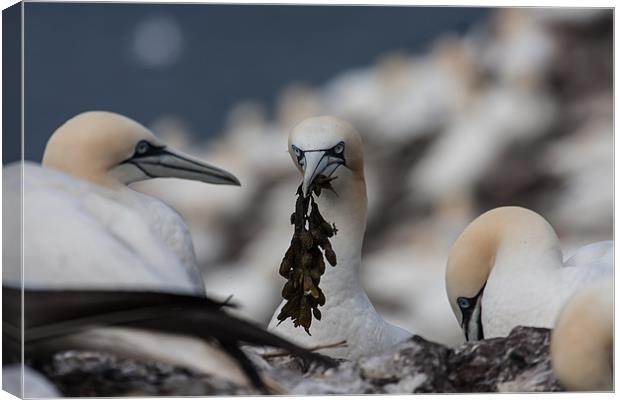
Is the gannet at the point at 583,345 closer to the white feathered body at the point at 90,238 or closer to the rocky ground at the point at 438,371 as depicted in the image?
the rocky ground at the point at 438,371

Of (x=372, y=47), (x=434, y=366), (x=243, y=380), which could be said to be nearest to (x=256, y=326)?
(x=243, y=380)

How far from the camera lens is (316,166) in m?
9.58

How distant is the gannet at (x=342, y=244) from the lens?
9680mm

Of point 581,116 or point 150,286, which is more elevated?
point 581,116

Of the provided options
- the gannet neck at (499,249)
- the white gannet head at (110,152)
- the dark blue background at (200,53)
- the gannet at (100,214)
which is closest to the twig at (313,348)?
the gannet at (100,214)

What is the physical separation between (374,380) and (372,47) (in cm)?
185

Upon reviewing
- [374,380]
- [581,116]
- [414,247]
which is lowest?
[374,380]

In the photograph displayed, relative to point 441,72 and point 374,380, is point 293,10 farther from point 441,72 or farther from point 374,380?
point 374,380

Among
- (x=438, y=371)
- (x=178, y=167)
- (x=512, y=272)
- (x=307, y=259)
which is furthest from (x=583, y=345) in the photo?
(x=178, y=167)

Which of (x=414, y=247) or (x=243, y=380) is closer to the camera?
(x=243, y=380)

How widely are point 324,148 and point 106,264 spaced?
1452 mm

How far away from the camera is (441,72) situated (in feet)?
32.7

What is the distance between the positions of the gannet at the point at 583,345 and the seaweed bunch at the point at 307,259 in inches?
51.9

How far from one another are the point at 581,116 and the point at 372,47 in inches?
48.3
